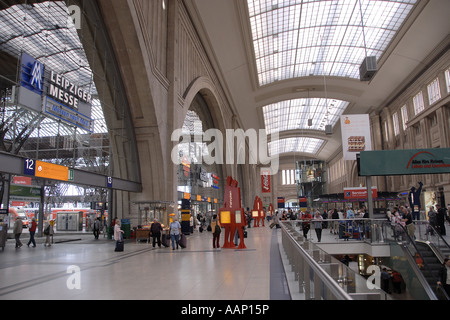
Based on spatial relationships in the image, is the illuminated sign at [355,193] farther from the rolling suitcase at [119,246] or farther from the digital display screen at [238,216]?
the rolling suitcase at [119,246]

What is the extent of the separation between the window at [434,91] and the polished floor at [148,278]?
2208 cm

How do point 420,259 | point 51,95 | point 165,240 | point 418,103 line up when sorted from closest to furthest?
point 51,95 < point 420,259 < point 165,240 < point 418,103

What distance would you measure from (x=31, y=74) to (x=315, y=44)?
2793 centimetres

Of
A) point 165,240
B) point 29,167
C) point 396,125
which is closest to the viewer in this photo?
point 29,167

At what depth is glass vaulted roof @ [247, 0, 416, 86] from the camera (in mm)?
26125

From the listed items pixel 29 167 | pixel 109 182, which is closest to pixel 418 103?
pixel 109 182

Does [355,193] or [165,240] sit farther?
[355,193]

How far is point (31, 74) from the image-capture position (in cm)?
1091

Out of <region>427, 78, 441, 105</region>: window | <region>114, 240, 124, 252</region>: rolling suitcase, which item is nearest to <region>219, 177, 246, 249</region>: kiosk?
<region>114, 240, 124, 252</region>: rolling suitcase

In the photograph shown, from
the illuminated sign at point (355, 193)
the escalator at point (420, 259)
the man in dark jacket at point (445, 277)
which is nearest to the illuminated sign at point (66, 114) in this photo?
the escalator at point (420, 259)

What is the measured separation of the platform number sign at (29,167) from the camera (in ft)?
32.5

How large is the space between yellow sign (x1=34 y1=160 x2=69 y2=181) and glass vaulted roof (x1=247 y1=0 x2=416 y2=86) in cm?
1864

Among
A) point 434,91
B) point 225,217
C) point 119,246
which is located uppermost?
point 434,91

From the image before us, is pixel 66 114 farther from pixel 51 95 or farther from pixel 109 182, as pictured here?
pixel 109 182
